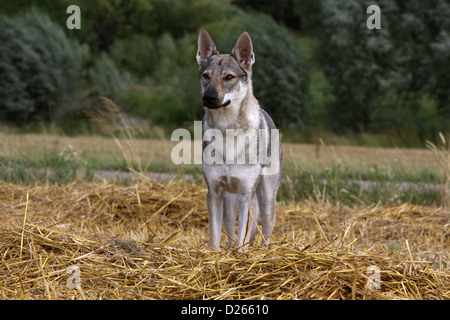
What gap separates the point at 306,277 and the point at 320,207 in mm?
3469

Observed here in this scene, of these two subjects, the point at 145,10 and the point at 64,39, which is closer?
the point at 64,39

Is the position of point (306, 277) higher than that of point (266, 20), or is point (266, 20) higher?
point (266, 20)

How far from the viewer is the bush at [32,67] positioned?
78.1ft

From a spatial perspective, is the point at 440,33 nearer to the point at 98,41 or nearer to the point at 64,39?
the point at 64,39

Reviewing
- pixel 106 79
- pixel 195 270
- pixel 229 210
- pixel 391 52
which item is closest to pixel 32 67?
pixel 106 79

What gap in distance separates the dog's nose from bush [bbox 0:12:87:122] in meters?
20.7

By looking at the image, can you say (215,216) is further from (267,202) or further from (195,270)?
(195,270)

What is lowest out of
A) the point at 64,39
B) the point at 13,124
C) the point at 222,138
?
the point at 13,124

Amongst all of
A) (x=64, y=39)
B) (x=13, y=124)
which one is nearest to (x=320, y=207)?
(x=13, y=124)

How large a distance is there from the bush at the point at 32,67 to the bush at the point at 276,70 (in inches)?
298

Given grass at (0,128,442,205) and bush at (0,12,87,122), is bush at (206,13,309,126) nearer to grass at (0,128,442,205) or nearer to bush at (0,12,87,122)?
bush at (0,12,87,122)

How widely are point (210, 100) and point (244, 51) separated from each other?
764 millimetres

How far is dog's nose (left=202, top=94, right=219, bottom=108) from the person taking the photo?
4.55 m

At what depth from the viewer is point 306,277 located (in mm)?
3576
